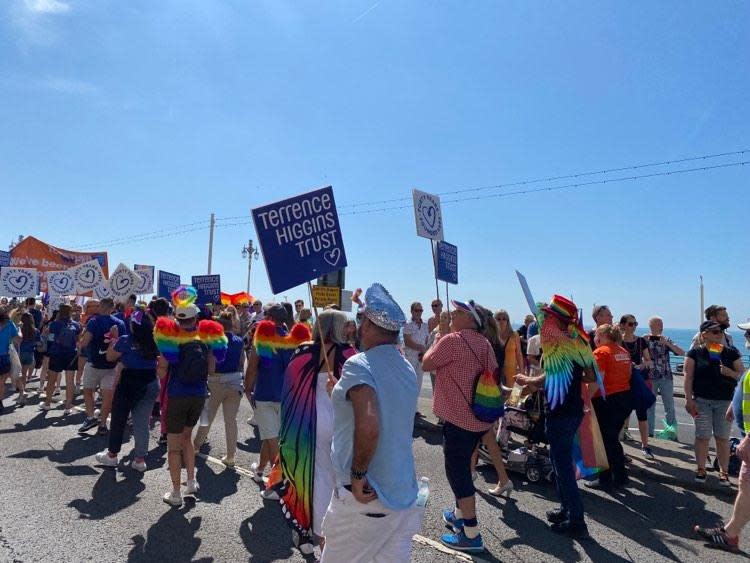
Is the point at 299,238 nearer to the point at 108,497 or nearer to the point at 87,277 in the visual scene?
the point at 108,497

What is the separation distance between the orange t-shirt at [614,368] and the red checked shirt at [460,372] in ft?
8.17

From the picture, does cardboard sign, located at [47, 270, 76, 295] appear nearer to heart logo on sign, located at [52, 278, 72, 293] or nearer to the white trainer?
heart logo on sign, located at [52, 278, 72, 293]

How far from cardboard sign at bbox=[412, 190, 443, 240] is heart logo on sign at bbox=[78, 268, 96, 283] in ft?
31.7

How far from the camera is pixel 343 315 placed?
382 centimetres

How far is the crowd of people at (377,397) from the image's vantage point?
258 cm

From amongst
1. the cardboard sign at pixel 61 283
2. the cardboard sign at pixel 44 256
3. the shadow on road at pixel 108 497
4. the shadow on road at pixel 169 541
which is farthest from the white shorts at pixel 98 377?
the cardboard sign at pixel 44 256

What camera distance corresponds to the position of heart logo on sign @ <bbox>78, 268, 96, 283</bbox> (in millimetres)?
14047

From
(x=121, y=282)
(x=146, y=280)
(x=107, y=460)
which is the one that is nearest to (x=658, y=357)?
(x=107, y=460)

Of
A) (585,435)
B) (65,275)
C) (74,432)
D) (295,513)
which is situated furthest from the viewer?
(65,275)

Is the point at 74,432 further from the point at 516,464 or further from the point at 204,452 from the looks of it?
the point at 516,464

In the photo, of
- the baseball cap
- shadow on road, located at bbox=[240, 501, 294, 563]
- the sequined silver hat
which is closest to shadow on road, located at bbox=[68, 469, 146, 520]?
shadow on road, located at bbox=[240, 501, 294, 563]

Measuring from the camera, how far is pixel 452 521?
4.51 m

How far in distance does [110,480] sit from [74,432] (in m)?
2.50

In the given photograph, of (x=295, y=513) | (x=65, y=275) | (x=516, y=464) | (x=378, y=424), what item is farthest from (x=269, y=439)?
(x=65, y=275)
